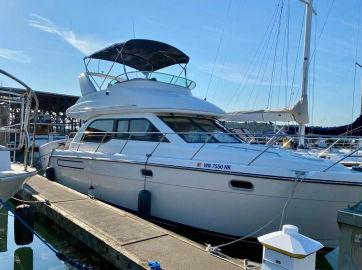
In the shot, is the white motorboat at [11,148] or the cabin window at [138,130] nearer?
the white motorboat at [11,148]

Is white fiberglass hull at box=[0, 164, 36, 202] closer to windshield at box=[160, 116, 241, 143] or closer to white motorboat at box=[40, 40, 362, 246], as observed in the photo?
white motorboat at box=[40, 40, 362, 246]

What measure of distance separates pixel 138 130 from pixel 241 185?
2911mm

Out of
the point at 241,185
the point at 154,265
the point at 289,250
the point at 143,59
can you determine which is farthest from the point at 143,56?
the point at 289,250

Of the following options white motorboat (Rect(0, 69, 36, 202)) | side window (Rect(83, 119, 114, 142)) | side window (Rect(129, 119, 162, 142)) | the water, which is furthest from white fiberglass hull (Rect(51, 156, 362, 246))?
white motorboat (Rect(0, 69, 36, 202))

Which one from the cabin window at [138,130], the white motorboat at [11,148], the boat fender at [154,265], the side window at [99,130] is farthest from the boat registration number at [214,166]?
the side window at [99,130]

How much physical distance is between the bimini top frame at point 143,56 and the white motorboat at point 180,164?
0.03m

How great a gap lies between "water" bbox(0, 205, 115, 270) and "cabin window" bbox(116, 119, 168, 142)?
2422 millimetres

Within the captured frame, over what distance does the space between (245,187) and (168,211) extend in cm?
169

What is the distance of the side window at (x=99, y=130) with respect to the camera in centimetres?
862

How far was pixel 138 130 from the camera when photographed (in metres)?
7.95

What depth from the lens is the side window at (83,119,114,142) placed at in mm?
8625

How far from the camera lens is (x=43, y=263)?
19.1 ft

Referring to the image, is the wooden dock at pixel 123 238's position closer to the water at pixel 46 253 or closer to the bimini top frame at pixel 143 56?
the water at pixel 46 253

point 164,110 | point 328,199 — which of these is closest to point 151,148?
point 164,110
